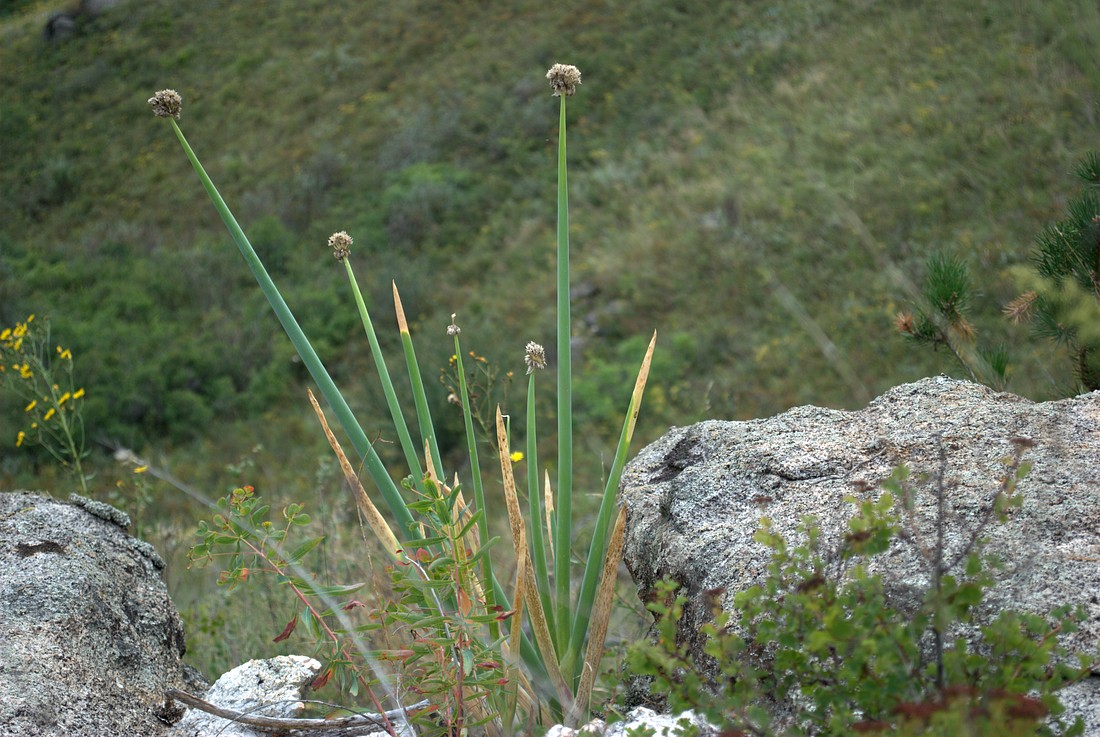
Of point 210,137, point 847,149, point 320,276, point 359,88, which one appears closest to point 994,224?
point 847,149

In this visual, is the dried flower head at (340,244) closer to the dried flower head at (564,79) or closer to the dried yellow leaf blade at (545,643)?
the dried flower head at (564,79)

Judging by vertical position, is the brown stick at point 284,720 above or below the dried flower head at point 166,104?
below

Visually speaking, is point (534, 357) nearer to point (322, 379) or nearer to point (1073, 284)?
point (322, 379)

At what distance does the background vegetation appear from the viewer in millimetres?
7488

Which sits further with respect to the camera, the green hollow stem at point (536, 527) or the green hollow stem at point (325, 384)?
the green hollow stem at point (536, 527)

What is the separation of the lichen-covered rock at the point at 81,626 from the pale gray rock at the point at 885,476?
1.08 metres

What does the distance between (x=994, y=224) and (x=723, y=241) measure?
282cm

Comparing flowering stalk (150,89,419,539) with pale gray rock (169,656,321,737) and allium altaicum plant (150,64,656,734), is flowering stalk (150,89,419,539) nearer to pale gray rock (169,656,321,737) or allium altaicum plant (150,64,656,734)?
allium altaicum plant (150,64,656,734)

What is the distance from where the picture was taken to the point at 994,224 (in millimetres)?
7359

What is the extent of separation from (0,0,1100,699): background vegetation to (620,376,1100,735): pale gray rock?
31.1 inches

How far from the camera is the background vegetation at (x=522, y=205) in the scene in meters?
7.49

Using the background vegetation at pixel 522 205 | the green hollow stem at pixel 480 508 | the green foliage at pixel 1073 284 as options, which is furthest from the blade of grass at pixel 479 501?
the green foliage at pixel 1073 284

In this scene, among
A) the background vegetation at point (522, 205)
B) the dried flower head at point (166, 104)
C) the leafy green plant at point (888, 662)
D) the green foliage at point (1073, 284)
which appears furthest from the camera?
the background vegetation at point (522, 205)

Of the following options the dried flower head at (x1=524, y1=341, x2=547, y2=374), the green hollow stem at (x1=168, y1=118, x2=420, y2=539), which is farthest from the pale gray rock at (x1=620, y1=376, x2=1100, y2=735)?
the green hollow stem at (x1=168, y1=118, x2=420, y2=539)
